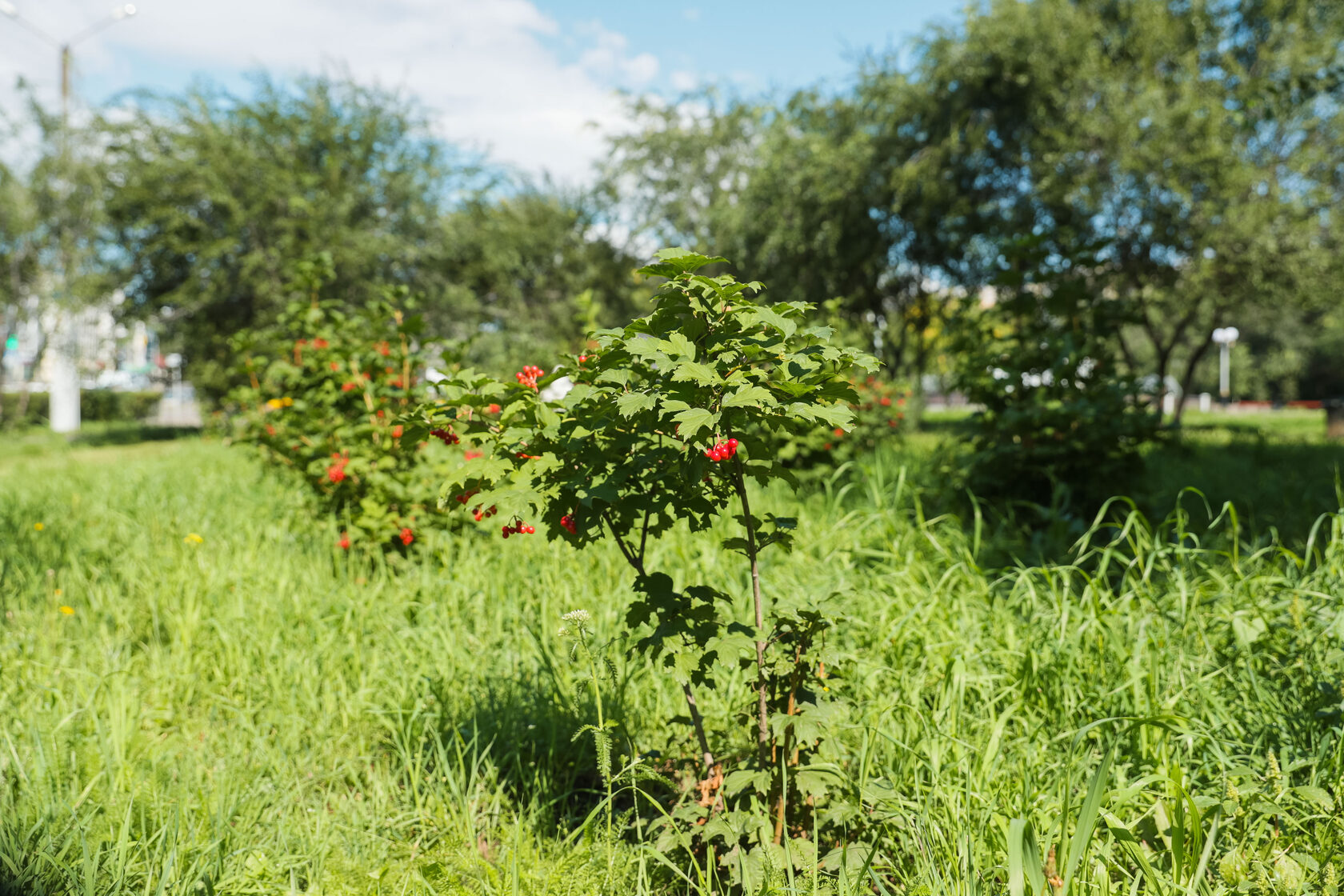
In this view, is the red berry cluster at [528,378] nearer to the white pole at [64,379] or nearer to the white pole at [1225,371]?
the white pole at [64,379]

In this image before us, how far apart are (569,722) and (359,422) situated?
247cm

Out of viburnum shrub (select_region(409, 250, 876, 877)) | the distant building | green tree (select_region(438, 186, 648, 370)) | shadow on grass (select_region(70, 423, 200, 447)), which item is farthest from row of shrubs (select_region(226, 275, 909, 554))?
shadow on grass (select_region(70, 423, 200, 447))

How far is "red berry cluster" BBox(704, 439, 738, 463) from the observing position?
173 cm

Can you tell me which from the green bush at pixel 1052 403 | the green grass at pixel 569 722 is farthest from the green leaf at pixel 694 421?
the green bush at pixel 1052 403

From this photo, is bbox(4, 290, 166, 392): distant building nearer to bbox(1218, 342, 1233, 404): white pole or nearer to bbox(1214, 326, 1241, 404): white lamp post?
bbox(1214, 326, 1241, 404): white lamp post

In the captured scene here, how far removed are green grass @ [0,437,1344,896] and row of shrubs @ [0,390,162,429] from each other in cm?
1983

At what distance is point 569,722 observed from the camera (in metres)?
2.74

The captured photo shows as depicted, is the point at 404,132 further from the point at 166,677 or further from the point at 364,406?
the point at 166,677

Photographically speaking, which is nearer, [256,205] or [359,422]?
[359,422]

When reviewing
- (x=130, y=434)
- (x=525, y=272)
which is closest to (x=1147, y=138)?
(x=525, y=272)

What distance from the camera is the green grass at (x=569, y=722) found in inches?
80.4

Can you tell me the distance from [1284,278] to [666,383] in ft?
44.8

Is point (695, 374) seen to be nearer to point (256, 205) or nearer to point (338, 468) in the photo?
point (338, 468)

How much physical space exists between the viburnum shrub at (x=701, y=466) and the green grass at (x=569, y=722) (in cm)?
15
